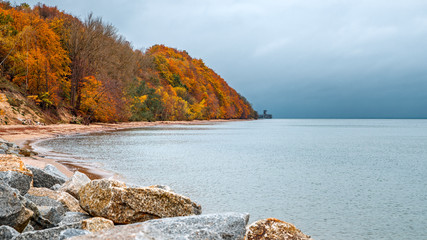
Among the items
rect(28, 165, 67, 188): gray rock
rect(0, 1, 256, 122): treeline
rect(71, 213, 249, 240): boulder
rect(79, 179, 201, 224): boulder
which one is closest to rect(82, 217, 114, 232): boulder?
rect(79, 179, 201, 224): boulder

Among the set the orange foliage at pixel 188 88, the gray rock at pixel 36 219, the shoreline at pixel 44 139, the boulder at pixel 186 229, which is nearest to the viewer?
the boulder at pixel 186 229

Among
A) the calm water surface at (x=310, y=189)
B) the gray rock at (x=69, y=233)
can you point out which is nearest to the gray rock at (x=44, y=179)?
the calm water surface at (x=310, y=189)

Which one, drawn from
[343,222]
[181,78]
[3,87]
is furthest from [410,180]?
[181,78]

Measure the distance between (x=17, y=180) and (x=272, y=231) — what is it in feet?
14.4

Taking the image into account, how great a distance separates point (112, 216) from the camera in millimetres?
5348

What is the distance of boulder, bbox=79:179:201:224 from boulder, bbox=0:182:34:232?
1.06m

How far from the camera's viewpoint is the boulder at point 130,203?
5.37 m

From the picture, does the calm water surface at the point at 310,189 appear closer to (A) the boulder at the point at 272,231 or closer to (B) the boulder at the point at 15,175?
(A) the boulder at the point at 272,231

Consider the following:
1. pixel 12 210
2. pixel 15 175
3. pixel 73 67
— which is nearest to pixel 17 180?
pixel 15 175

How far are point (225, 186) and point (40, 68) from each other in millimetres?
39566

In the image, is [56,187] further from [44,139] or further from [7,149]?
[44,139]

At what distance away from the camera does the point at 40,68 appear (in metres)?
43.6

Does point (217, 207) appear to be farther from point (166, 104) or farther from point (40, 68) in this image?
point (166, 104)

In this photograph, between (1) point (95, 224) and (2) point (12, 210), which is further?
(1) point (95, 224)
